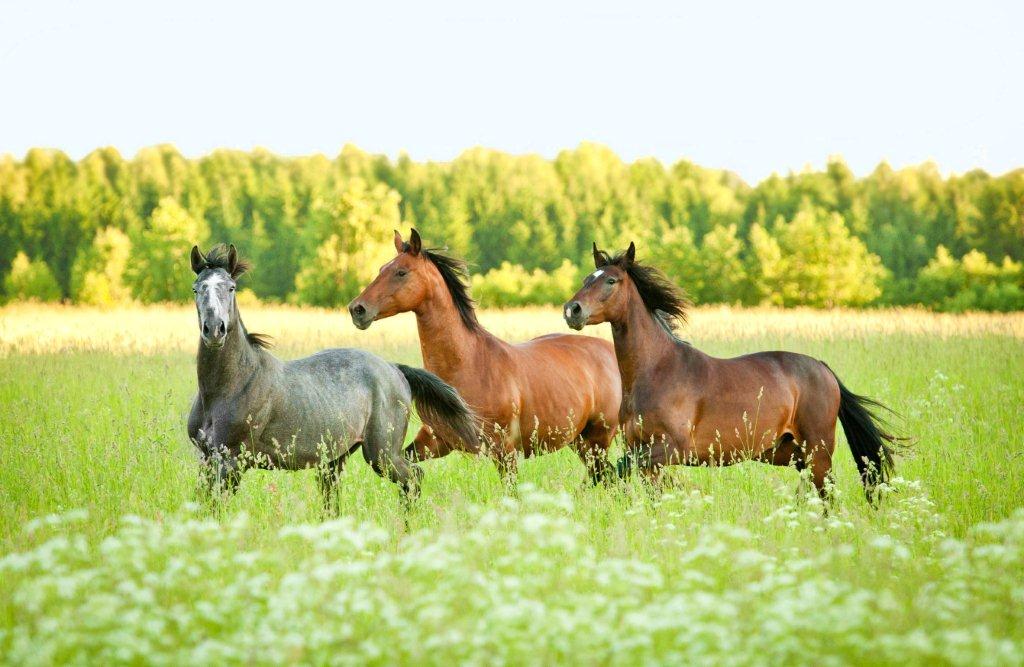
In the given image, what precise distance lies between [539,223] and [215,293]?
168 feet

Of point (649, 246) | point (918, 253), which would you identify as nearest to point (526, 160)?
point (649, 246)

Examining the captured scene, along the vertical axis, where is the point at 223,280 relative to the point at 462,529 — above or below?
above

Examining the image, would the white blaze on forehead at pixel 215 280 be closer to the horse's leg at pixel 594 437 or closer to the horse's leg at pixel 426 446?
the horse's leg at pixel 426 446

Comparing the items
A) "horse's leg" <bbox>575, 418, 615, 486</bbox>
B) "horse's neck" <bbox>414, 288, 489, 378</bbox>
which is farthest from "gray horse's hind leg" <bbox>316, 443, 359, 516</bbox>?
"horse's leg" <bbox>575, 418, 615, 486</bbox>

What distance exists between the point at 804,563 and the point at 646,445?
9.95ft

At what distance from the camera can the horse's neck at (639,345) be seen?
729cm

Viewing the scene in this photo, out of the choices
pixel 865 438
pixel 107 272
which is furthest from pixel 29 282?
pixel 865 438

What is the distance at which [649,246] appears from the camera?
4762 centimetres

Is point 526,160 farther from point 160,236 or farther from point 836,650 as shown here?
point 836,650

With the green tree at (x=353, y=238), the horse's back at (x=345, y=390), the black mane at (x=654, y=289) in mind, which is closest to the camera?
the horse's back at (x=345, y=390)

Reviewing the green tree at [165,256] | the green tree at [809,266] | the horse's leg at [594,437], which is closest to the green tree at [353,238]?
the green tree at [165,256]

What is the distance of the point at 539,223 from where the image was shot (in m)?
56.9

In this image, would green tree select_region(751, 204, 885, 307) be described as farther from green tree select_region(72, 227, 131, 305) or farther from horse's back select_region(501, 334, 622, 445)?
horse's back select_region(501, 334, 622, 445)

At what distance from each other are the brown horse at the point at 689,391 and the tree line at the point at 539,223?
3268cm
